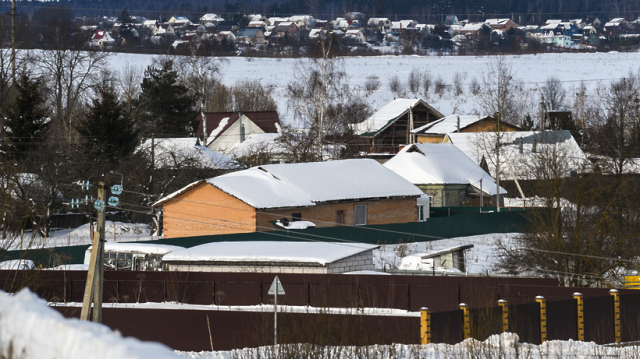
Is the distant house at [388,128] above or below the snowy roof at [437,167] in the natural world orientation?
above

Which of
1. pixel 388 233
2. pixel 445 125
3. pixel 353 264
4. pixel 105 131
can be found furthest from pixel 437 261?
pixel 445 125

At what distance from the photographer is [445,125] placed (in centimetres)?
7750

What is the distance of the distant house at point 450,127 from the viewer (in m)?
74.2

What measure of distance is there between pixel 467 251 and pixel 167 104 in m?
35.2

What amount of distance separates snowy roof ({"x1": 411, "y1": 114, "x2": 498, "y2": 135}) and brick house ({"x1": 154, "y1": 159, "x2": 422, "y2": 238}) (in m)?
33.2

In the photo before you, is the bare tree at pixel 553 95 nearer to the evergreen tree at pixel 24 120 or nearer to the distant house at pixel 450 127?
the distant house at pixel 450 127

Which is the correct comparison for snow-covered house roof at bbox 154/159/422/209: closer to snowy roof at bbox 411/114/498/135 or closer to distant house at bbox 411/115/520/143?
distant house at bbox 411/115/520/143

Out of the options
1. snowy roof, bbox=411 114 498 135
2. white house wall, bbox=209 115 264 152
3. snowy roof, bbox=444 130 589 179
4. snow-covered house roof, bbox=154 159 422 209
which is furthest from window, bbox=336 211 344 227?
snowy roof, bbox=411 114 498 135

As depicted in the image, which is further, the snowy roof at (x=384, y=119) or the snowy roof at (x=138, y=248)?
the snowy roof at (x=384, y=119)

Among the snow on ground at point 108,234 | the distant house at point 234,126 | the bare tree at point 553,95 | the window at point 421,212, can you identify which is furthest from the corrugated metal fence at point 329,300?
the bare tree at point 553,95

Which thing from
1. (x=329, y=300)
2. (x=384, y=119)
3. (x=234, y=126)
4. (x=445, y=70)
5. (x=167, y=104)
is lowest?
(x=329, y=300)

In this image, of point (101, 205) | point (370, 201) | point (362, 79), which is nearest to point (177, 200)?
point (370, 201)

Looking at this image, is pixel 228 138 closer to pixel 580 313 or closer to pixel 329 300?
pixel 329 300

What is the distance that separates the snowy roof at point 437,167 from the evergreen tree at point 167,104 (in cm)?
2076
